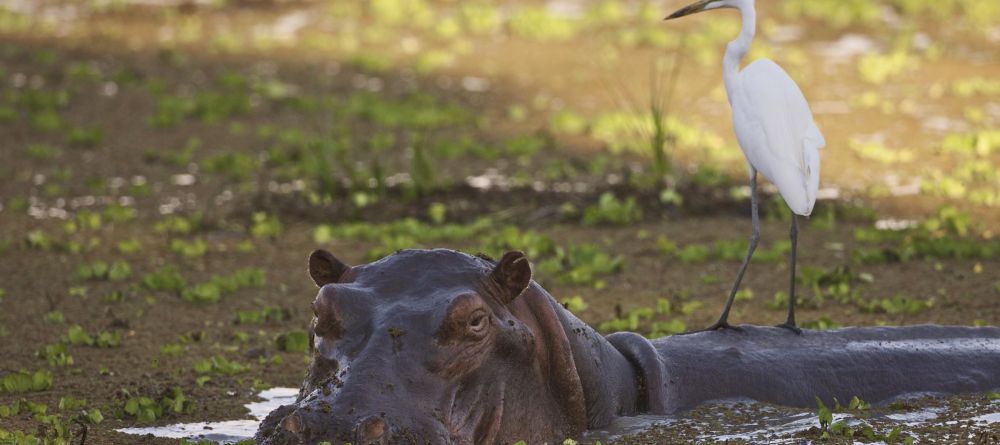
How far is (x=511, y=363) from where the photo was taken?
4.89 meters

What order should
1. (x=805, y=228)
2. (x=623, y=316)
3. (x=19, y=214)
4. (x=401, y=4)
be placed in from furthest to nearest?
1. (x=401, y=4)
2. (x=19, y=214)
3. (x=805, y=228)
4. (x=623, y=316)

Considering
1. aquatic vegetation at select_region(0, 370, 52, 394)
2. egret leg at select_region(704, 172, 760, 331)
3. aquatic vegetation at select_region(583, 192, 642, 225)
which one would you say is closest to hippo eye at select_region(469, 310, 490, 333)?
egret leg at select_region(704, 172, 760, 331)

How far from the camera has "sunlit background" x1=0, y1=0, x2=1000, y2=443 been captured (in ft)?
27.0

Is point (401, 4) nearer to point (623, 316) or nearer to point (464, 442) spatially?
point (623, 316)

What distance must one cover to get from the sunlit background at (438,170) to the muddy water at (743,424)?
0.88 ft

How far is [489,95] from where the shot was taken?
1609 cm

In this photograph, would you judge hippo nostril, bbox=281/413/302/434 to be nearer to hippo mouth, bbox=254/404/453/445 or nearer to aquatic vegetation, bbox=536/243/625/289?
hippo mouth, bbox=254/404/453/445

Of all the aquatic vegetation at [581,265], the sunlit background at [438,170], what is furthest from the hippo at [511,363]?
the aquatic vegetation at [581,265]

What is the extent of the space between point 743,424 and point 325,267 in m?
1.65

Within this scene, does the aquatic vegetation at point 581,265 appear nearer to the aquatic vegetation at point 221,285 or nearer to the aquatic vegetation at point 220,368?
the aquatic vegetation at point 221,285

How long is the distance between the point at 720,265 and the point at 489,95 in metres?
6.89

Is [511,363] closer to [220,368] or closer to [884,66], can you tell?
[220,368]

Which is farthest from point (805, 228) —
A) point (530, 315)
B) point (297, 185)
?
point (530, 315)

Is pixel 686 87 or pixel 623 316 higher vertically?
pixel 686 87
